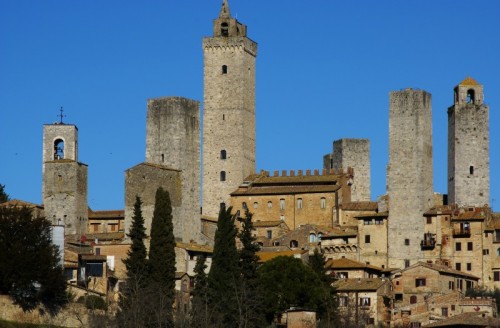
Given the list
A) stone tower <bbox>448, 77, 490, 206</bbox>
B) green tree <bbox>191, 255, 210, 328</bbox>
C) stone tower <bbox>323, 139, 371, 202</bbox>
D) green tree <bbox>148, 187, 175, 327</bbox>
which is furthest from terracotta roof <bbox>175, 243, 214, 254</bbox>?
stone tower <bbox>323, 139, 371, 202</bbox>

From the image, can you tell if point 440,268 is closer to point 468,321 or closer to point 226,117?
point 468,321

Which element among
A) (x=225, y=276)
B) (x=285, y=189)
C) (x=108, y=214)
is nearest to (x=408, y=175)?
(x=285, y=189)

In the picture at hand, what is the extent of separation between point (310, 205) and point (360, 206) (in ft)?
11.3

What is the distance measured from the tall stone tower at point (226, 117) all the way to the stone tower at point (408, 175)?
483 inches

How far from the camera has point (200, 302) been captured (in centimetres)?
7456

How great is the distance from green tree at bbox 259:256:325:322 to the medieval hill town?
11.6 feet

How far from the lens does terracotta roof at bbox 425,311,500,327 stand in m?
78.5

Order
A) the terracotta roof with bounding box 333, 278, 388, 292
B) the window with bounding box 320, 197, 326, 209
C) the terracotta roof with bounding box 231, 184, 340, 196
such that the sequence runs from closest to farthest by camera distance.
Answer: the terracotta roof with bounding box 333, 278, 388, 292
the window with bounding box 320, 197, 326, 209
the terracotta roof with bounding box 231, 184, 340, 196

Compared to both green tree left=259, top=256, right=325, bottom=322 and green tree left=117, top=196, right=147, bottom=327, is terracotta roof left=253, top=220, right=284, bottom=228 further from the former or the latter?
green tree left=259, top=256, right=325, bottom=322

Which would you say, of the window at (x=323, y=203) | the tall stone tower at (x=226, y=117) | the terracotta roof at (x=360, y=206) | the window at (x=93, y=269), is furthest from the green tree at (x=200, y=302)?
the tall stone tower at (x=226, y=117)

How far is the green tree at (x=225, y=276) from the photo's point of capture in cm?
7269

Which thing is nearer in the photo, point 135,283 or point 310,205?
point 135,283

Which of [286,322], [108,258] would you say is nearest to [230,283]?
[286,322]

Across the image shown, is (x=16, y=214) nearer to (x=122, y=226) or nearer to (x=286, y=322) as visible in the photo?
(x=286, y=322)
